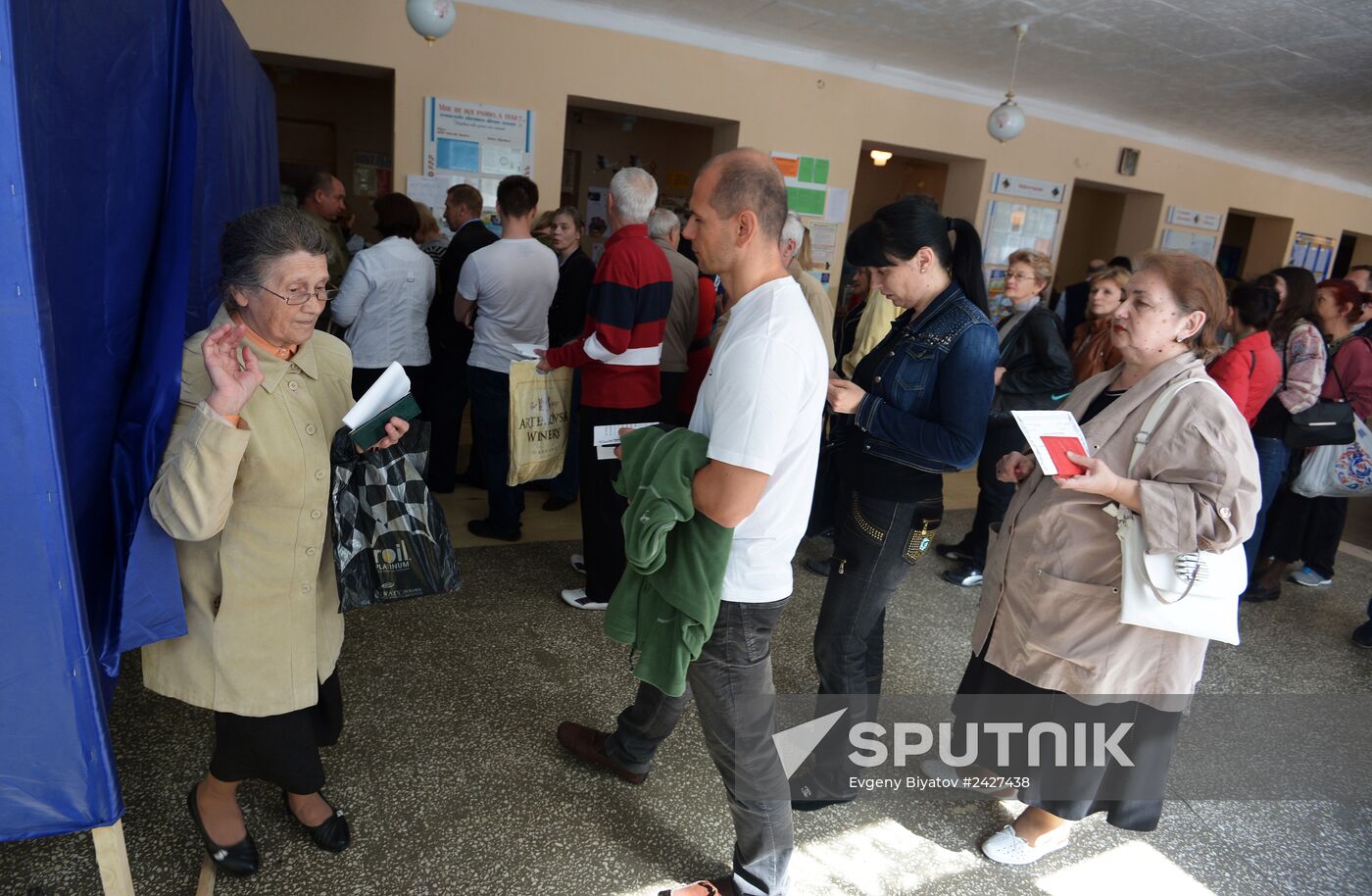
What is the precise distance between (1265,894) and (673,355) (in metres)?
2.64

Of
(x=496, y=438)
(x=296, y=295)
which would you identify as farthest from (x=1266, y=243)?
(x=296, y=295)

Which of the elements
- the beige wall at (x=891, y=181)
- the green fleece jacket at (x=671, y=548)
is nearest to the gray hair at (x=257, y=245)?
the green fleece jacket at (x=671, y=548)

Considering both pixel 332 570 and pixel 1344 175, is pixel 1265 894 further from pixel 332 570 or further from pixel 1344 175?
pixel 1344 175

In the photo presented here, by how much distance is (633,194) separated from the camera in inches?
114

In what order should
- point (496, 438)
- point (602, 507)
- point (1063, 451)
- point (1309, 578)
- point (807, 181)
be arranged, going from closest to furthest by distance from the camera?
point (1063, 451) < point (602, 507) < point (496, 438) < point (1309, 578) < point (807, 181)

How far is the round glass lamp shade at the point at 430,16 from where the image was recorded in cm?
425

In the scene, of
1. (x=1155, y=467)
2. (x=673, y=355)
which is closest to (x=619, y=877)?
(x=1155, y=467)

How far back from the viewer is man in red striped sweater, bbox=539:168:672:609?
9.43ft

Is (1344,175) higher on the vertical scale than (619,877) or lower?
higher

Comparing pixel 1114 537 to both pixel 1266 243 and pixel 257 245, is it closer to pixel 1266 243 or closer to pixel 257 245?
pixel 257 245

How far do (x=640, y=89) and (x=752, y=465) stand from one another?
197 inches

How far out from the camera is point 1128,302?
1849mm

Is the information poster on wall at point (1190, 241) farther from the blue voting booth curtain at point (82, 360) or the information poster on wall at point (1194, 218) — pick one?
the blue voting booth curtain at point (82, 360)

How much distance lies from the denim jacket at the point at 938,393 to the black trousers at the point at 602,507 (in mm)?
1226
